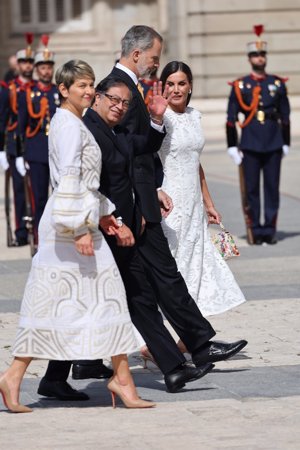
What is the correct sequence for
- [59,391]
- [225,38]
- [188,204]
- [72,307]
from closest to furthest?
[72,307] < [59,391] < [188,204] < [225,38]

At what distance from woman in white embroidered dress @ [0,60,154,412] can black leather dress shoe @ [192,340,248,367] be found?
0.84 meters

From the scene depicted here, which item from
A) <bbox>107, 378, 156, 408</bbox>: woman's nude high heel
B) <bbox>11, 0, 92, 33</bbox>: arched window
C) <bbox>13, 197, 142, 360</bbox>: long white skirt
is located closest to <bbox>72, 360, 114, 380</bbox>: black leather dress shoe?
<bbox>107, 378, 156, 408</bbox>: woman's nude high heel

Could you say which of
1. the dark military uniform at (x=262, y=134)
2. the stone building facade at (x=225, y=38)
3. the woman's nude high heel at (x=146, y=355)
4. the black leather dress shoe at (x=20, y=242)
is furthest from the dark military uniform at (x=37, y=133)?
the stone building facade at (x=225, y=38)

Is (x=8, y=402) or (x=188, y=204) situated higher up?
(x=188, y=204)

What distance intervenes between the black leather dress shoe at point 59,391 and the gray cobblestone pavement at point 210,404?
0.17 ft

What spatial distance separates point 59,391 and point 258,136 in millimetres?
6820

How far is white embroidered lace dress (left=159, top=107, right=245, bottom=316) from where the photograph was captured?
8.62m

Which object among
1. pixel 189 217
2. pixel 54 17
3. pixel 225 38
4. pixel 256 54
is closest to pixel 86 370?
pixel 189 217

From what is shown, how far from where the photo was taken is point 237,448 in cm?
648

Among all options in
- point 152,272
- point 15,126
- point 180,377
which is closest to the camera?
point 180,377

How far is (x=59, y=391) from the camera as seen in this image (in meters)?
7.56

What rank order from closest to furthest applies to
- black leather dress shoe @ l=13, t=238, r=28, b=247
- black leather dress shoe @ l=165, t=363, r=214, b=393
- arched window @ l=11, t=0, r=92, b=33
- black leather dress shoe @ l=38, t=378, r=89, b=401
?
black leather dress shoe @ l=38, t=378, r=89, b=401 → black leather dress shoe @ l=165, t=363, r=214, b=393 → black leather dress shoe @ l=13, t=238, r=28, b=247 → arched window @ l=11, t=0, r=92, b=33

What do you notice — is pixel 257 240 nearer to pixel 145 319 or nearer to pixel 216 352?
pixel 216 352

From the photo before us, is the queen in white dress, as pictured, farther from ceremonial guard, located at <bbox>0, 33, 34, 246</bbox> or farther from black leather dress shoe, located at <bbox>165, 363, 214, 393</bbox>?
ceremonial guard, located at <bbox>0, 33, 34, 246</bbox>
